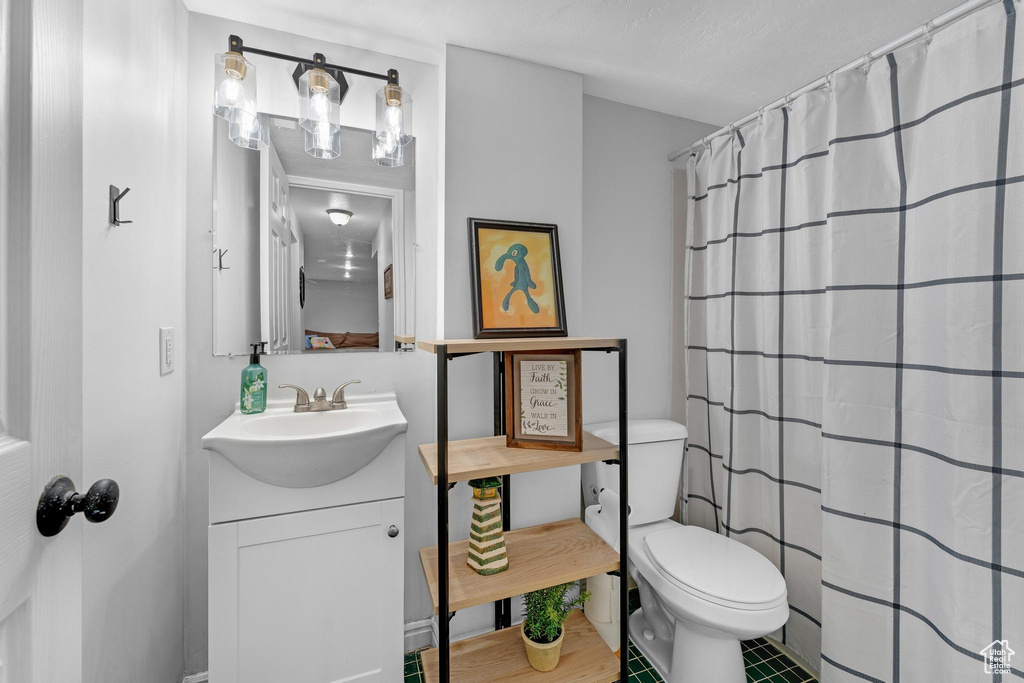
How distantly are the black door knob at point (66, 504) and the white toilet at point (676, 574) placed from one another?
1.43m

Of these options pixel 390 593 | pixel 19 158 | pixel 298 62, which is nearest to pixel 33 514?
pixel 19 158

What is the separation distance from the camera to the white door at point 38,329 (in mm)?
457

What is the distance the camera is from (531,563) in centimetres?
132

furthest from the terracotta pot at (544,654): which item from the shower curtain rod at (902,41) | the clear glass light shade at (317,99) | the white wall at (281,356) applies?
the shower curtain rod at (902,41)

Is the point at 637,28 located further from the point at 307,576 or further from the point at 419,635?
the point at 419,635

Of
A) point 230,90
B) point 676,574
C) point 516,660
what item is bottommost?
point 516,660

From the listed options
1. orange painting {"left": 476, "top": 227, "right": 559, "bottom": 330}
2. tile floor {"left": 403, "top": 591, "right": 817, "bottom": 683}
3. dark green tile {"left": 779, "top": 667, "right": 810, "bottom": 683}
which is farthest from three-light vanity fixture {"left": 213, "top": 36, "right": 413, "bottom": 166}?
dark green tile {"left": 779, "top": 667, "right": 810, "bottom": 683}

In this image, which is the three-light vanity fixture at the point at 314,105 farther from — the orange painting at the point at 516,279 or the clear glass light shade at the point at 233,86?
the orange painting at the point at 516,279

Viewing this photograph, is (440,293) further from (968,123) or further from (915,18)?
(915,18)

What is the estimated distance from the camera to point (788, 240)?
155cm

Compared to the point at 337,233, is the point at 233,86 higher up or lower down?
higher up

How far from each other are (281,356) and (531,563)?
1077 millimetres

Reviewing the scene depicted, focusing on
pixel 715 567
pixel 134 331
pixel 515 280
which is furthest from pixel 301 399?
pixel 715 567

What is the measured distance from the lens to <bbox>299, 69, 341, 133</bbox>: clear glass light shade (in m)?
1.36
